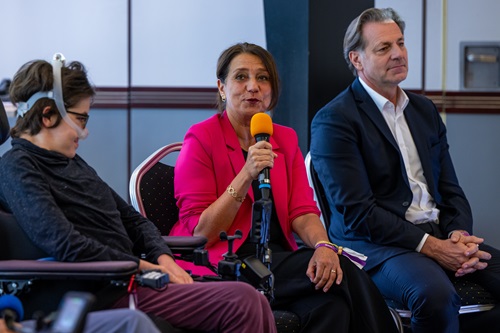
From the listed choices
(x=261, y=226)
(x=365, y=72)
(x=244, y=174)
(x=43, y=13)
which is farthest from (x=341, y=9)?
Answer: (x=43, y=13)

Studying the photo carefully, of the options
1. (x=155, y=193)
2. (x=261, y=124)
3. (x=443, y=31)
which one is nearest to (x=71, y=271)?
(x=261, y=124)

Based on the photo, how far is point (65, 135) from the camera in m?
2.49

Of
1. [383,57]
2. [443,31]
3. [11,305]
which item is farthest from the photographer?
[443,31]

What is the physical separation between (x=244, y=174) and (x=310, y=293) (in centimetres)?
45

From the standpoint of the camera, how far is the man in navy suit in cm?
295

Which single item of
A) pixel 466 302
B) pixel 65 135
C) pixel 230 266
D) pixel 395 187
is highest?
pixel 65 135

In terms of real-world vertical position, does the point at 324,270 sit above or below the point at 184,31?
below

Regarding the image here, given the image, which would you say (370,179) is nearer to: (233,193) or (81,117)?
(233,193)

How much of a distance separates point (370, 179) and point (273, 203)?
0.42m

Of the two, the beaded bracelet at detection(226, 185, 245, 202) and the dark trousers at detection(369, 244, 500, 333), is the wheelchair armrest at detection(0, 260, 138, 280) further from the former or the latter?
the dark trousers at detection(369, 244, 500, 333)

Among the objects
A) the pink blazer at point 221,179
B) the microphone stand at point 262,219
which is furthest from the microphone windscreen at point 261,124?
the pink blazer at point 221,179

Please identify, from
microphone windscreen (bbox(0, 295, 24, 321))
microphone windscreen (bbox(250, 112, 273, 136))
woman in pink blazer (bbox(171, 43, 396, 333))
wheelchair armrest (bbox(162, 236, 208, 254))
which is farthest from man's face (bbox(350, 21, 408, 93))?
microphone windscreen (bbox(0, 295, 24, 321))

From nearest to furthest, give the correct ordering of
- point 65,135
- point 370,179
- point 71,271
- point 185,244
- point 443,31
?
point 71,271
point 65,135
point 185,244
point 370,179
point 443,31

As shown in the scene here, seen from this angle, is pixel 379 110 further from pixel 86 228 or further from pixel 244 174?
pixel 86 228
